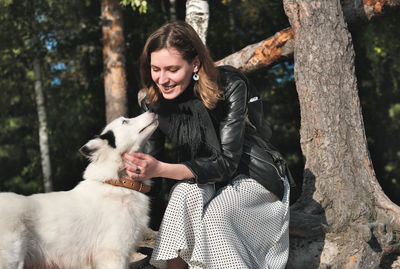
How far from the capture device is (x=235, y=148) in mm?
3342

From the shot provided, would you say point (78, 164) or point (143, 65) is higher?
point (143, 65)

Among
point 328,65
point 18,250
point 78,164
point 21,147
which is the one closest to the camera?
point 18,250

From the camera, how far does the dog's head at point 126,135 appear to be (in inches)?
135

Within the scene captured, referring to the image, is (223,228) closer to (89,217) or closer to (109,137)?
(89,217)

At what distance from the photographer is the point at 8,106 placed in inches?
528

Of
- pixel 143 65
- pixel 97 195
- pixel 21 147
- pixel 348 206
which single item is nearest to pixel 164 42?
pixel 143 65

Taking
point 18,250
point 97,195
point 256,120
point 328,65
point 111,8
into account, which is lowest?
point 18,250

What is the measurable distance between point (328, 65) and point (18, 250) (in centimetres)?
363

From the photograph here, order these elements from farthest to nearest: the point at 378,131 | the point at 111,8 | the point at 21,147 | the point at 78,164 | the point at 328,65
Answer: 1. the point at 21,147
2. the point at 378,131
3. the point at 78,164
4. the point at 111,8
5. the point at 328,65

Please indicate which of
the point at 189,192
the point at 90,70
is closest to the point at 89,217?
the point at 189,192

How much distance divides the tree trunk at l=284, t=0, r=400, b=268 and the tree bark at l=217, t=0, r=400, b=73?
1.91 feet

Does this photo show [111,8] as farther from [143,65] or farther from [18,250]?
[18,250]

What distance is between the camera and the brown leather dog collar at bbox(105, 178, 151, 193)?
3.39 m

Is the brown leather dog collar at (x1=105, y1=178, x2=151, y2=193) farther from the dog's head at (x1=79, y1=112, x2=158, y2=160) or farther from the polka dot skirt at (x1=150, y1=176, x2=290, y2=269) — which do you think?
the polka dot skirt at (x1=150, y1=176, x2=290, y2=269)
